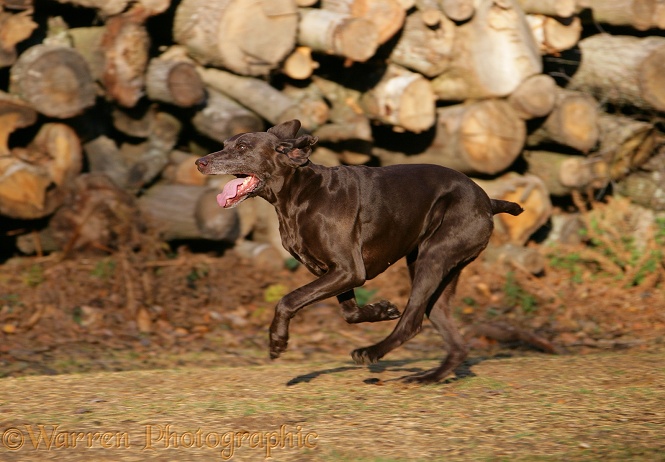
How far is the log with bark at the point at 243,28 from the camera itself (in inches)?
386

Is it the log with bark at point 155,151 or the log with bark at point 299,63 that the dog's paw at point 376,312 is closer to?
the log with bark at point 155,151

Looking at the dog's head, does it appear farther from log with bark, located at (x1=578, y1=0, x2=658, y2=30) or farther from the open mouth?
log with bark, located at (x1=578, y1=0, x2=658, y2=30)

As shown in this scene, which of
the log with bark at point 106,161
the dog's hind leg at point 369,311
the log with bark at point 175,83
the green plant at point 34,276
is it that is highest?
the dog's hind leg at point 369,311

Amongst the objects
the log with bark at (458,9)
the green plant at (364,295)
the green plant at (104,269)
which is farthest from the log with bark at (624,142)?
the green plant at (104,269)

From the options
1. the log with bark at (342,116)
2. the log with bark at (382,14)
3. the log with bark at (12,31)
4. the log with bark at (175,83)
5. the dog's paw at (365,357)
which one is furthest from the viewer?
the log with bark at (342,116)

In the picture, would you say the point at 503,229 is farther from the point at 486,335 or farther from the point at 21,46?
the point at 21,46

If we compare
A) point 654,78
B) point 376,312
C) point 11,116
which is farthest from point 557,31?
point 11,116

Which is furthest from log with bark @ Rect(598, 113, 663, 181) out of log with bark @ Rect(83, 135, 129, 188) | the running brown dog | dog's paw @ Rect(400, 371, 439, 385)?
dog's paw @ Rect(400, 371, 439, 385)

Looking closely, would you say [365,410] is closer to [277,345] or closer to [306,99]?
[277,345]

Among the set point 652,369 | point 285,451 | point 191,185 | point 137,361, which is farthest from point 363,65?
point 285,451

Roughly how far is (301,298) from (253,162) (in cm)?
103

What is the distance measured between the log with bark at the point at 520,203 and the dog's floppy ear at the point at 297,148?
5030mm

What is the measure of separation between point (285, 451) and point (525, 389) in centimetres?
209

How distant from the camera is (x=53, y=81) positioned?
899 centimetres
